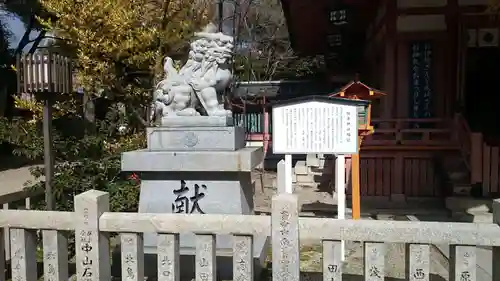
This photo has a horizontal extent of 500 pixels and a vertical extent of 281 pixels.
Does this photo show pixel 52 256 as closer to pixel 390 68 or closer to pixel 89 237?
pixel 89 237

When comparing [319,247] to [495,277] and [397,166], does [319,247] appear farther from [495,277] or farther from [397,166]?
[397,166]

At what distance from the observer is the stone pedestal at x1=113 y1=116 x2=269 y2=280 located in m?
3.88

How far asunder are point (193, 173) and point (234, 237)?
137 centimetres

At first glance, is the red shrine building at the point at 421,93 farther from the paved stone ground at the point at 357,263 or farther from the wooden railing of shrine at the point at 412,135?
the paved stone ground at the point at 357,263

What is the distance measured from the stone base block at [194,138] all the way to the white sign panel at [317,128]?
0.53 metres

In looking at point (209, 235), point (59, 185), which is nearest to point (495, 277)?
point (209, 235)

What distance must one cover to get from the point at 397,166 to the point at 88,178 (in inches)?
219

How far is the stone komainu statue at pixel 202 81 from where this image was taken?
4238mm

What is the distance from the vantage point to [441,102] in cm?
850

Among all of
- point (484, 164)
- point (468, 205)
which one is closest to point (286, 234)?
point (468, 205)

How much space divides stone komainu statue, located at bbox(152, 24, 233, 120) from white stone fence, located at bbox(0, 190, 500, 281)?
158 cm

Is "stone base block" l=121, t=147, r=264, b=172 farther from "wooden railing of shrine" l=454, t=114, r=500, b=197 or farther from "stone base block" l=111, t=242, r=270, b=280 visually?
"wooden railing of shrine" l=454, t=114, r=500, b=197

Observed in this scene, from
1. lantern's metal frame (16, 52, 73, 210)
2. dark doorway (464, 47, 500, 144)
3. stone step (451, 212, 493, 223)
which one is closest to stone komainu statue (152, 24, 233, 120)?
lantern's metal frame (16, 52, 73, 210)

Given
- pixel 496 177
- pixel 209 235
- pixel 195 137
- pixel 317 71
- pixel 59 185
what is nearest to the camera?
pixel 209 235
